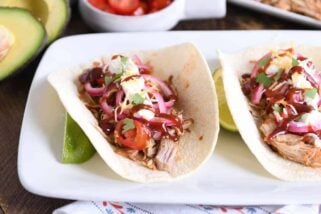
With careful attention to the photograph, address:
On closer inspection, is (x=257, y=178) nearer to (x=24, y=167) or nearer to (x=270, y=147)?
(x=270, y=147)

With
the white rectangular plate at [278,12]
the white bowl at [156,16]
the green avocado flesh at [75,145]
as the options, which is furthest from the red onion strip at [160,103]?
the white rectangular plate at [278,12]

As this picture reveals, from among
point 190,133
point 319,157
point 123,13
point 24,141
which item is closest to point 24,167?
point 24,141

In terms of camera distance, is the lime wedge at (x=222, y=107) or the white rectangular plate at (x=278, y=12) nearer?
the lime wedge at (x=222, y=107)

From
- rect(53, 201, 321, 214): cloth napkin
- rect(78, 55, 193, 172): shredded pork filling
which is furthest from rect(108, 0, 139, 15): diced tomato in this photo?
rect(53, 201, 321, 214): cloth napkin

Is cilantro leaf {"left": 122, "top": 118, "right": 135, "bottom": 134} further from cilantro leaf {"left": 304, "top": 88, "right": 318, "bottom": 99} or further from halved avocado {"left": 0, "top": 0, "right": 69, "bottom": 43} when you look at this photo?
halved avocado {"left": 0, "top": 0, "right": 69, "bottom": 43}

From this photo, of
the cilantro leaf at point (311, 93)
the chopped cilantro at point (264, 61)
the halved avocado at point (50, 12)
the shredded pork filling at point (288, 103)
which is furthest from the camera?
the halved avocado at point (50, 12)

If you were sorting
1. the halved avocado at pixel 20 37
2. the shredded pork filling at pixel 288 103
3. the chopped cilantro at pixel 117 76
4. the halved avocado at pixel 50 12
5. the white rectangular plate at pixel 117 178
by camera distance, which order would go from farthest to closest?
1. the halved avocado at pixel 50 12
2. the halved avocado at pixel 20 37
3. the chopped cilantro at pixel 117 76
4. the shredded pork filling at pixel 288 103
5. the white rectangular plate at pixel 117 178

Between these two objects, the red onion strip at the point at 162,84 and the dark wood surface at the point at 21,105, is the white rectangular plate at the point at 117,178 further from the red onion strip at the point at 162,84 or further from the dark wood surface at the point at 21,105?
the red onion strip at the point at 162,84

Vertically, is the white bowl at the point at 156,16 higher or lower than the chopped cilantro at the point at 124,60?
lower
